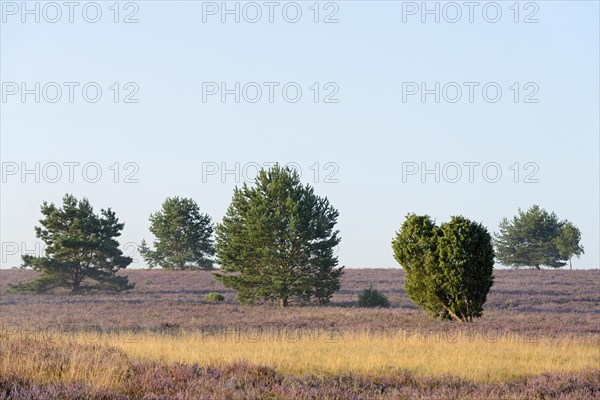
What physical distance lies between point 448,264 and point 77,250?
108ft

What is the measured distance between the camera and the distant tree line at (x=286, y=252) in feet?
92.6

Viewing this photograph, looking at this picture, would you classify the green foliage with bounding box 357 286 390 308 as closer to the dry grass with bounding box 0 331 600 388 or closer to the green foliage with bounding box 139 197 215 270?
the dry grass with bounding box 0 331 600 388

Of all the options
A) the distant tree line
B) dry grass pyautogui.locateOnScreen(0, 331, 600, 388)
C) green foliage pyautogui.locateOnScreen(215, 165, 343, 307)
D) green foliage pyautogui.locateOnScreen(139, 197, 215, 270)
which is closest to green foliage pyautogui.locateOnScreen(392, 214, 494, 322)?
the distant tree line

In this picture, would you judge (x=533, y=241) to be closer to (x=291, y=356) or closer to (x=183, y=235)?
(x=183, y=235)

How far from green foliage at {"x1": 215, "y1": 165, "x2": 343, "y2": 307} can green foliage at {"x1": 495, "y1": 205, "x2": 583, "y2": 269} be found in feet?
158

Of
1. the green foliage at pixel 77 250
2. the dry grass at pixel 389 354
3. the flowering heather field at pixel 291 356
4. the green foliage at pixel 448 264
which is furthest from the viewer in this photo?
the green foliage at pixel 77 250

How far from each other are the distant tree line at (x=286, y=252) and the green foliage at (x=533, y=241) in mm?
44835

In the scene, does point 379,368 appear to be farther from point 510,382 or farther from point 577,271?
point 577,271

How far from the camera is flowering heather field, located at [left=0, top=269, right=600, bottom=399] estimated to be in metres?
11.6

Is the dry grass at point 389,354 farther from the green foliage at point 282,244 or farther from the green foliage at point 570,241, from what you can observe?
Answer: the green foliage at point 570,241

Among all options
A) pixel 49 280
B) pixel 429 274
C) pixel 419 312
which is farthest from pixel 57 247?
pixel 429 274

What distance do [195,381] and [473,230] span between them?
735 inches

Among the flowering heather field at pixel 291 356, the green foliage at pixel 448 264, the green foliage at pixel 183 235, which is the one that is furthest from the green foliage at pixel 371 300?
the green foliage at pixel 183 235

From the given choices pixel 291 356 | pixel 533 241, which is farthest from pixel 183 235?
pixel 291 356
